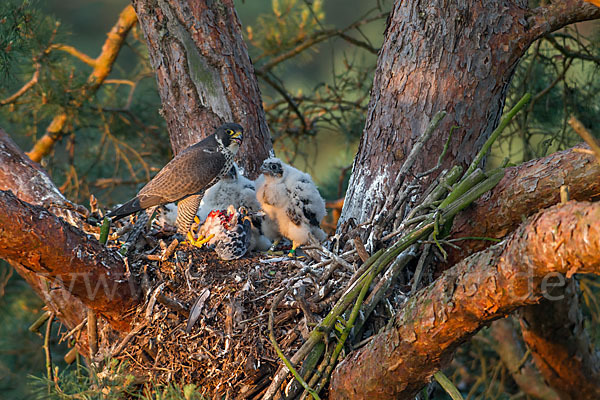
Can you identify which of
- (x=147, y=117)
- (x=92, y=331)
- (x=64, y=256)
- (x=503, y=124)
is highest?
(x=147, y=117)

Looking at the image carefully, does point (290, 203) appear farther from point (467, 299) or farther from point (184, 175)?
point (467, 299)

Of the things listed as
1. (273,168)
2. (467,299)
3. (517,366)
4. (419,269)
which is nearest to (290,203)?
(273,168)

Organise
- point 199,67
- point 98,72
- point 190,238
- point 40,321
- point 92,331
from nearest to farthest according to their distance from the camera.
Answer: point 92,331
point 40,321
point 190,238
point 199,67
point 98,72

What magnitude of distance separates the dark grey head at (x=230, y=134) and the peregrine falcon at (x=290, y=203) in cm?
20

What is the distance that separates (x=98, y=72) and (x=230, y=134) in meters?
1.68

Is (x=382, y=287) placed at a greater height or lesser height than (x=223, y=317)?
lesser

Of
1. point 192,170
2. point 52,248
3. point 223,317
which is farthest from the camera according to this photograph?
point 192,170

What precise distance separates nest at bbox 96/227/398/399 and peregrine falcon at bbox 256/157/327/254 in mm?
628

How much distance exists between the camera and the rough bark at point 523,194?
86.7 inches

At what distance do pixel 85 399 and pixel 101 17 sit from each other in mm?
9694

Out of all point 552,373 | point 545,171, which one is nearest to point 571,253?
point 545,171

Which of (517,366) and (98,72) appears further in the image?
(98,72)

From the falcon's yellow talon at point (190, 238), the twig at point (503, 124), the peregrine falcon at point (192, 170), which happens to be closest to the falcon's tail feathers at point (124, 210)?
the peregrine falcon at point (192, 170)

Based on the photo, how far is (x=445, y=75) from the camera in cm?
285
